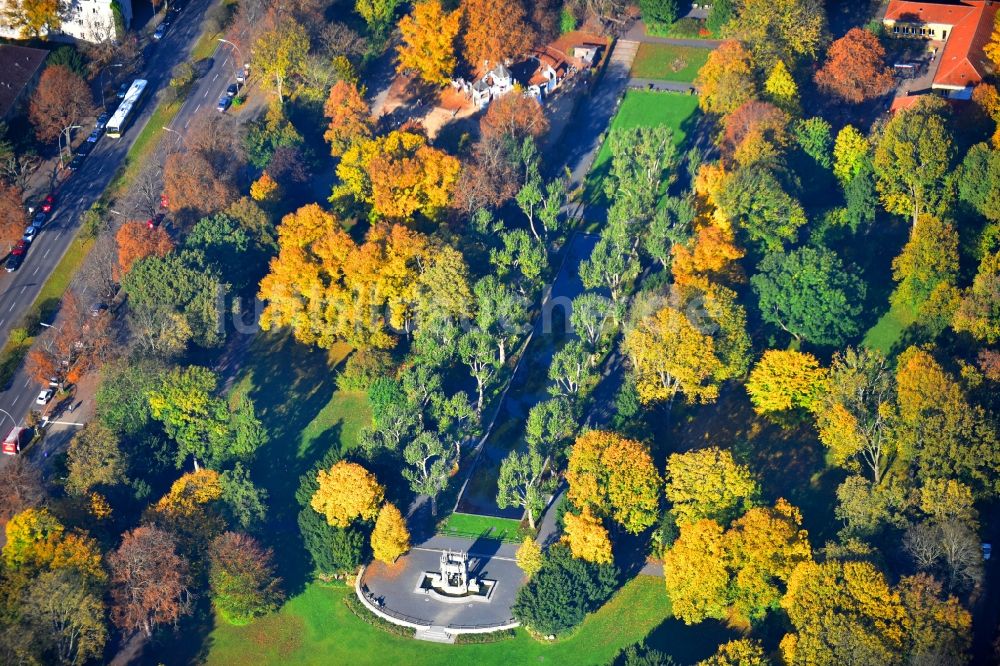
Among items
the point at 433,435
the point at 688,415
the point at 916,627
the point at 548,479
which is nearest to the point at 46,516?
the point at 433,435

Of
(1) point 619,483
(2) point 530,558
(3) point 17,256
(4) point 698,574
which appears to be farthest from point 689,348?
(3) point 17,256

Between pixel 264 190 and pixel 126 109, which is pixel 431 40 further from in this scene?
pixel 126 109

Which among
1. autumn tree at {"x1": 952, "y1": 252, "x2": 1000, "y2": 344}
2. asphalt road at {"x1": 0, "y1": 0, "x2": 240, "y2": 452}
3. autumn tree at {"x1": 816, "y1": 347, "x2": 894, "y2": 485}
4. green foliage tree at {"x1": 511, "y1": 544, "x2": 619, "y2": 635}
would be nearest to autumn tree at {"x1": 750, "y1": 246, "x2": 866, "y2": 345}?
autumn tree at {"x1": 816, "y1": 347, "x2": 894, "y2": 485}

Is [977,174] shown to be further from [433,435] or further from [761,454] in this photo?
[433,435]

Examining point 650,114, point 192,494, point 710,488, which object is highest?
point 192,494

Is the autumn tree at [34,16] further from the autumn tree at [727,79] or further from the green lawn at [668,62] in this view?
the autumn tree at [727,79]
